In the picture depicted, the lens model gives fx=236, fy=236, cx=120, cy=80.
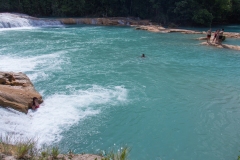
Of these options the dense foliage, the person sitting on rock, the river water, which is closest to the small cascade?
the dense foliage

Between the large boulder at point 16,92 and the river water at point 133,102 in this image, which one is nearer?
the river water at point 133,102

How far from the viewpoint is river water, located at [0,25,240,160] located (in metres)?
8.37

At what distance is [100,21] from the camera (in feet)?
134

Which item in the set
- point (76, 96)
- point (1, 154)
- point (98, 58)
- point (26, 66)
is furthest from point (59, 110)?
point (98, 58)

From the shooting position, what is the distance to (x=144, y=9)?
46500mm

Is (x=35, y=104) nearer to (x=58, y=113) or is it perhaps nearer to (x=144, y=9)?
(x=58, y=113)

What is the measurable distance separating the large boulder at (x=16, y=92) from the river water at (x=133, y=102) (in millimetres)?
354

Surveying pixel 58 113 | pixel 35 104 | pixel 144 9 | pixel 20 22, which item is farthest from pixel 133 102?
pixel 144 9

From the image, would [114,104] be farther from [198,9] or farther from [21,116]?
[198,9]

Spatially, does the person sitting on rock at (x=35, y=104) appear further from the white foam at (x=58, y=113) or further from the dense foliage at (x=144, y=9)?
the dense foliage at (x=144, y=9)

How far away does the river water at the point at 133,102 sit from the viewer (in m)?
8.37

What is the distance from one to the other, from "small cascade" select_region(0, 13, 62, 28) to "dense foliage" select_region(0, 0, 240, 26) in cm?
715

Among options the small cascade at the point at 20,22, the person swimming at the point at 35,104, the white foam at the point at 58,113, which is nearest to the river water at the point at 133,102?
the white foam at the point at 58,113

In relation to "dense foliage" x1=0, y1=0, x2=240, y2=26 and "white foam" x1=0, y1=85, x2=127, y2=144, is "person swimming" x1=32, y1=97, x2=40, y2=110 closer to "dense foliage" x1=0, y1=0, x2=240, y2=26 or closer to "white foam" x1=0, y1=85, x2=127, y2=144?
"white foam" x1=0, y1=85, x2=127, y2=144
